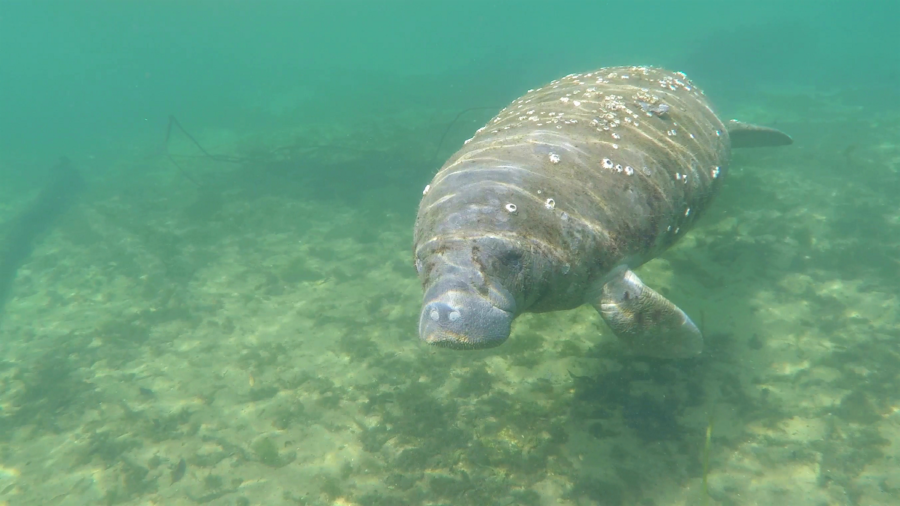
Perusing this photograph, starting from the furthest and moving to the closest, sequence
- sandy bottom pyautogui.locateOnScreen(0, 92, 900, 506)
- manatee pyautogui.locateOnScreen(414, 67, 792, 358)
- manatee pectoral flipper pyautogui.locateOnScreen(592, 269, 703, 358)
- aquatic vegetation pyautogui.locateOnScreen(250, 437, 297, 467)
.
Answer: aquatic vegetation pyautogui.locateOnScreen(250, 437, 297, 467) < sandy bottom pyautogui.locateOnScreen(0, 92, 900, 506) < manatee pectoral flipper pyautogui.locateOnScreen(592, 269, 703, 358) < manatee pyautogui.locateOnScreen(414, 67, 792, 358)

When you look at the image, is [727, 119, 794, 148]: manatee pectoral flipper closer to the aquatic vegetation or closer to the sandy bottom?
the sandy bottom

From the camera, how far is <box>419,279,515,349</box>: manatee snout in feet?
7.09

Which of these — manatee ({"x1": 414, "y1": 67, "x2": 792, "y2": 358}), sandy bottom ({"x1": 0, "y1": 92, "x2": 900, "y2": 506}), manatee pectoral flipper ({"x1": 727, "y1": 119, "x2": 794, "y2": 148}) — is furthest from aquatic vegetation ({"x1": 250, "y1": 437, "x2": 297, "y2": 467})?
manatee pectoral flipper ({"x1": 727, "y1": 119, "x2": 794, "y2": 148})

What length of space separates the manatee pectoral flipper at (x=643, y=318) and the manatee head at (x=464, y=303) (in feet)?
3.31

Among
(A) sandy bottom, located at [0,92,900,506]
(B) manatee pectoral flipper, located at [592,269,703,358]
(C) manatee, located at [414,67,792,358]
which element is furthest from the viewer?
(A) sandy bottom, located at [0,92,900,506]

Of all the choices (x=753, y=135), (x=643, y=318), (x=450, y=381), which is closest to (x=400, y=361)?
(x=450, y=381)

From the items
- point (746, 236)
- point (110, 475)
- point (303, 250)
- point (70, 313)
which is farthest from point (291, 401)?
point (746, 236)

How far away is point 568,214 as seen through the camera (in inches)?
113

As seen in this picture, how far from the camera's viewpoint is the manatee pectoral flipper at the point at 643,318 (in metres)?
3.15

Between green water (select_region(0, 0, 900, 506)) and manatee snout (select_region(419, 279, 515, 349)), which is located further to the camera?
green water (select_region(0, 0, 900, 506))

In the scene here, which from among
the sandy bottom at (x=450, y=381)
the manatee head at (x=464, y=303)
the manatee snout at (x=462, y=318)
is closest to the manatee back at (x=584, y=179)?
the manatee head at (x=464, y=303)

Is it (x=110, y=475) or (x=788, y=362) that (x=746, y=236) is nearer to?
(x=788, y=362)

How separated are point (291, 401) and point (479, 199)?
320cm

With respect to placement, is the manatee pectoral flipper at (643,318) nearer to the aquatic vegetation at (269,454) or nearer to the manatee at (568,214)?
the manatee at (568,214)
